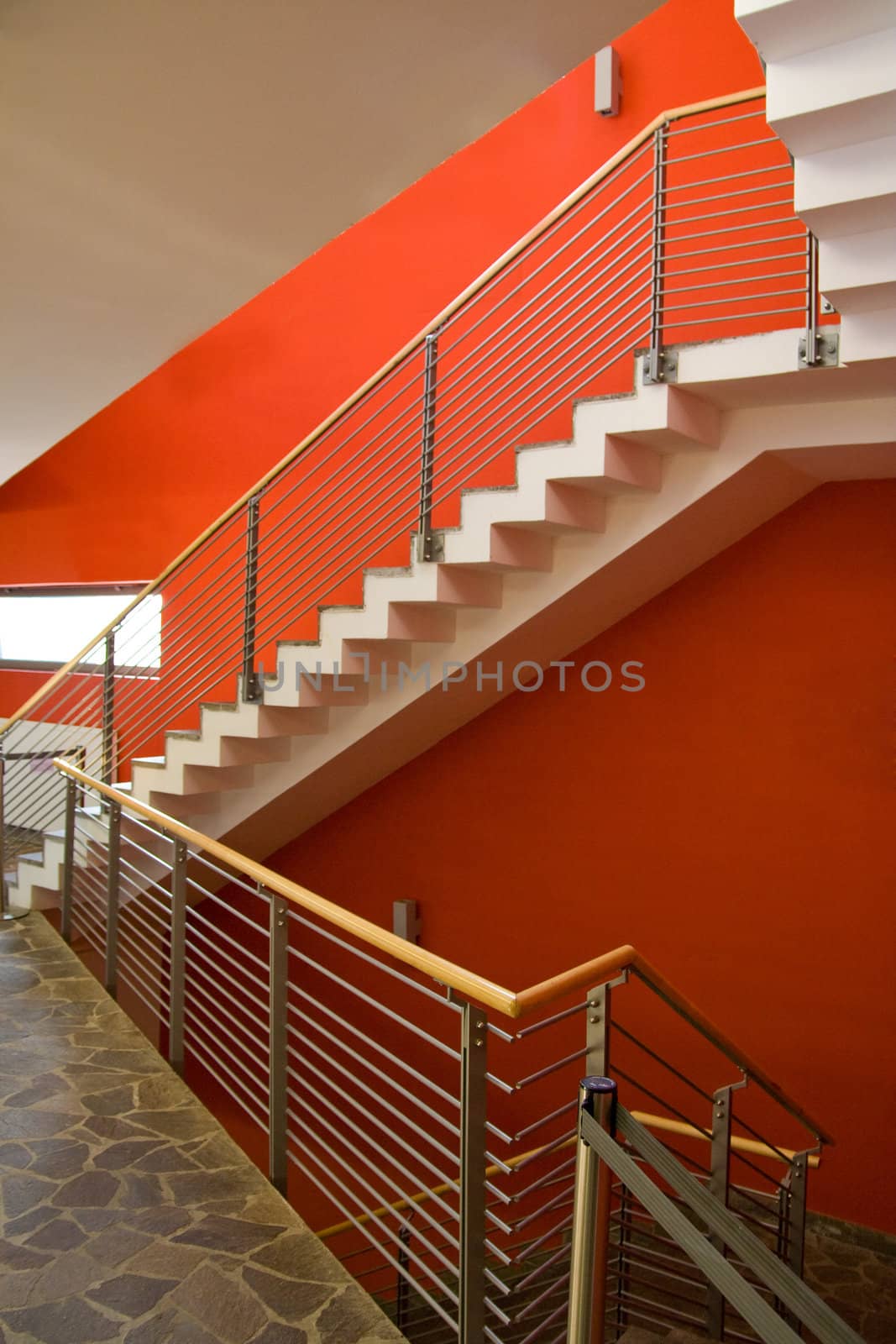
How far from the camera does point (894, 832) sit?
4602mm

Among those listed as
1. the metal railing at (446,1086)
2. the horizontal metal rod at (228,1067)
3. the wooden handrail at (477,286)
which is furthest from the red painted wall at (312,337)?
the horizontal metal rod at (228,1067)

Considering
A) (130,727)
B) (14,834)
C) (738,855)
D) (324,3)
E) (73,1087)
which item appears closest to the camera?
(324,3)

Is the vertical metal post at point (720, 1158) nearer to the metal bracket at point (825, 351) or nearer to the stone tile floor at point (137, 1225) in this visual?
the stone tile floor at point (137, 1225)

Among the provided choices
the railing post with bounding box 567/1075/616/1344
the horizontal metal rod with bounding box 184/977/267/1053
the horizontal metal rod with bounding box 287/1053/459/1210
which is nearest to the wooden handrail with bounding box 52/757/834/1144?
the railing post with bounding box 567/1075/616/1344

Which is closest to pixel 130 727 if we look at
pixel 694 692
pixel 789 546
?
pixel 694 692

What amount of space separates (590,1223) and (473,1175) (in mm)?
395

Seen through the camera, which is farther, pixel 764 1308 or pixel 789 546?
pixel 789 546

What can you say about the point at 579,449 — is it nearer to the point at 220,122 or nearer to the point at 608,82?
the point at 220,122

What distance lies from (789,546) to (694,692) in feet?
2.73

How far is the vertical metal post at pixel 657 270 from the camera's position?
3.83m

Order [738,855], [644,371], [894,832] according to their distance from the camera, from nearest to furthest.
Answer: [644,371] → [894,832] → [738,855]

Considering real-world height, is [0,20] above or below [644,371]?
above

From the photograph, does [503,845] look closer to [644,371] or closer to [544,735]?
[544,735]

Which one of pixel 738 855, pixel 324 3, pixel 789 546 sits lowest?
pixel 738 855
